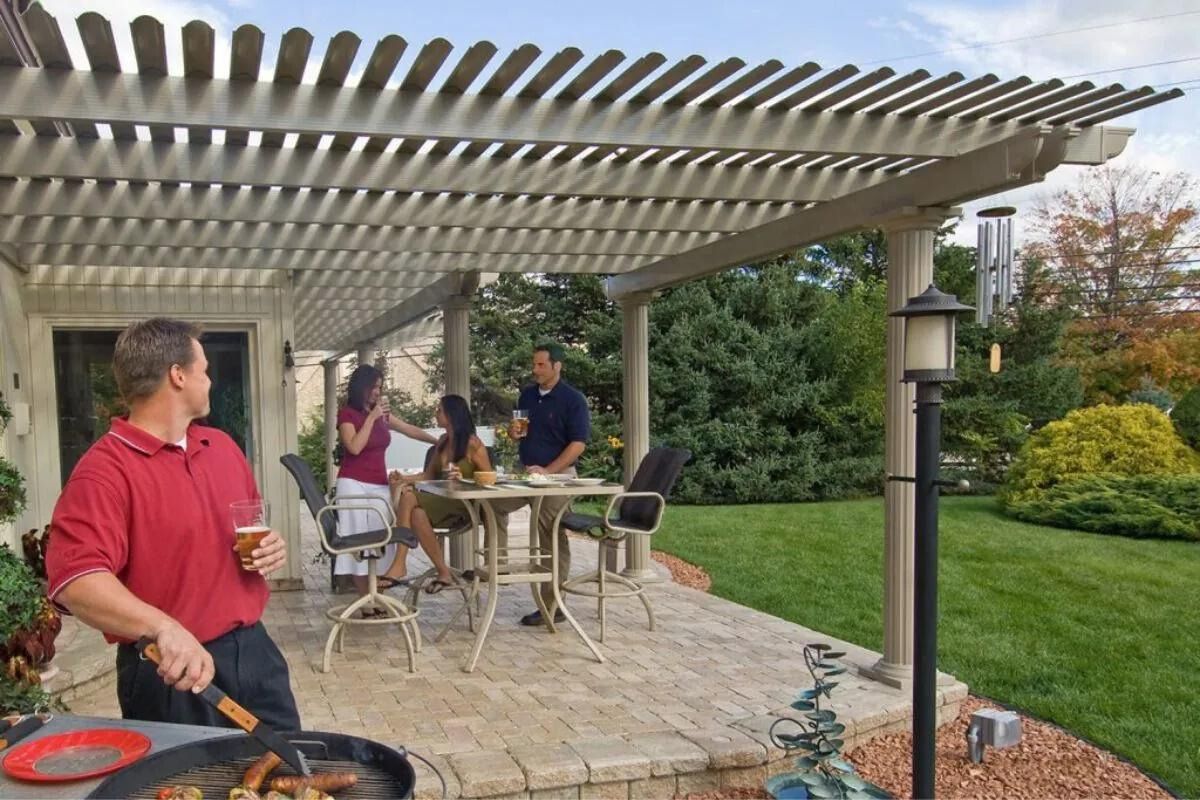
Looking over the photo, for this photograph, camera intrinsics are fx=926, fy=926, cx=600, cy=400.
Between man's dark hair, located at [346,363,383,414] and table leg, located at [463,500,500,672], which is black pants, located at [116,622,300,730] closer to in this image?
table leg, located at [463,500,500,672]

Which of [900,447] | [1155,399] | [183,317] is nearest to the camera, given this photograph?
[900,447]

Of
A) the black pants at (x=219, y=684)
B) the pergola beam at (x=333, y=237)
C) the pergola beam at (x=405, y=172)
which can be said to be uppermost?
the pergola beam at (x=405, y=172)

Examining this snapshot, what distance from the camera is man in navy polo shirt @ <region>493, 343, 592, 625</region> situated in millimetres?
5473

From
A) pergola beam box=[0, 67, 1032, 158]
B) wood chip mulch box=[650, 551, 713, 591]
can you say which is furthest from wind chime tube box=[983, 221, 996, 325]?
pergola beam box=[0, 67, 1032, 158]

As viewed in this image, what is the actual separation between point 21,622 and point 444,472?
2.62 m

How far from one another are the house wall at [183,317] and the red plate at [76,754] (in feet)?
16.7

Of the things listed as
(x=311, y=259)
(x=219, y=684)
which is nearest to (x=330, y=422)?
(x=311, y=259)

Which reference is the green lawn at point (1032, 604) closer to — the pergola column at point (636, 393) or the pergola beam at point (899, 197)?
the pergola column at point (636, 393)

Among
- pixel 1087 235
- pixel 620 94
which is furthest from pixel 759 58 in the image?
pixel 1087 235

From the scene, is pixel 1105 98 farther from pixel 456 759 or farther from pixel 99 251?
pixel 99 251

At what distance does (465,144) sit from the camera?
4090 mm

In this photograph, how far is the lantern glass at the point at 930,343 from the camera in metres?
2.95

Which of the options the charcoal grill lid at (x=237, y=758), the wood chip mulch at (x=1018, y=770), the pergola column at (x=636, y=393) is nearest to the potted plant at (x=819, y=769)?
the wood chip mulch at (x=1018, y=770)

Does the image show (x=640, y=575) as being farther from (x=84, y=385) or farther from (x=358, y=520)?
(x=84, y=385)
